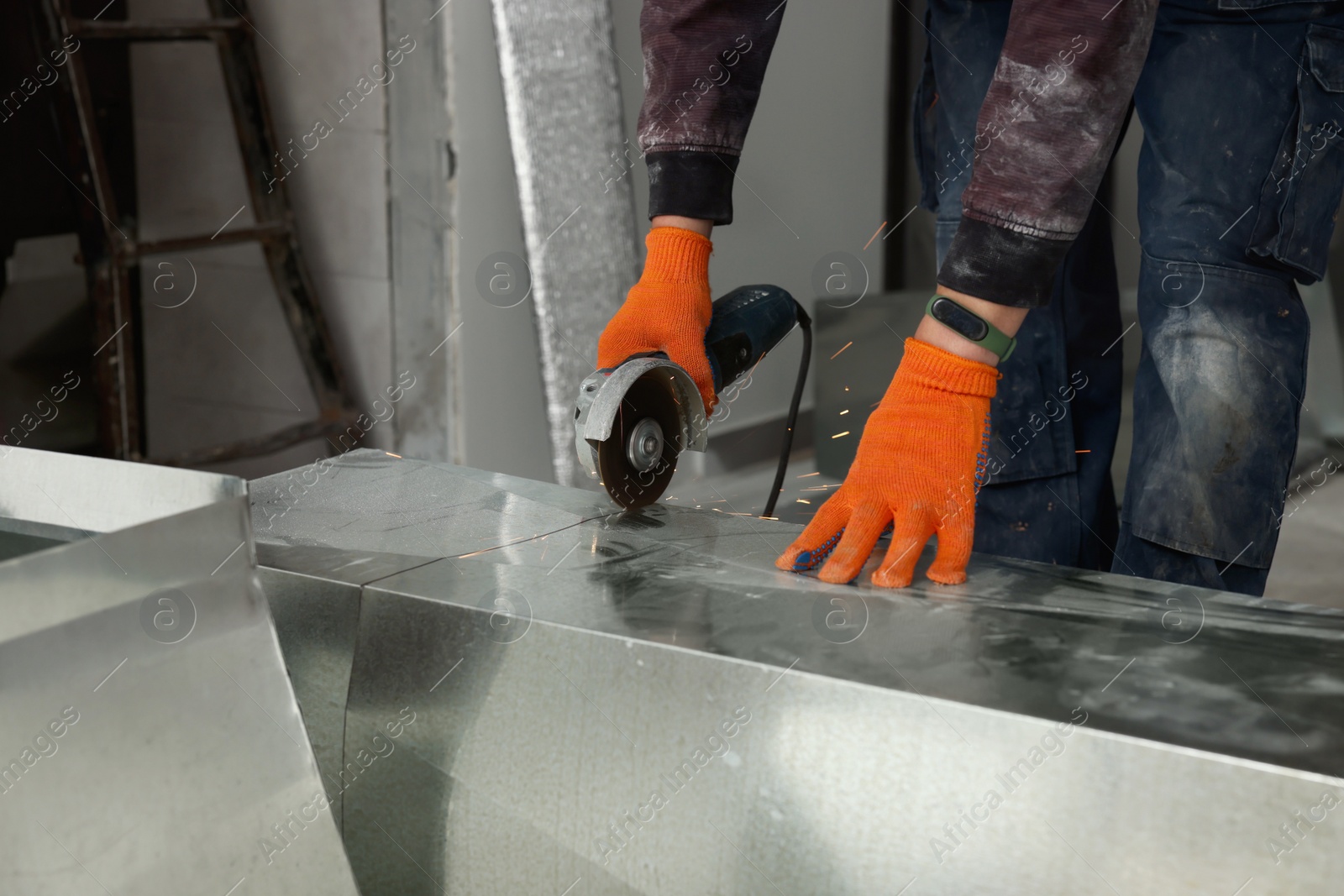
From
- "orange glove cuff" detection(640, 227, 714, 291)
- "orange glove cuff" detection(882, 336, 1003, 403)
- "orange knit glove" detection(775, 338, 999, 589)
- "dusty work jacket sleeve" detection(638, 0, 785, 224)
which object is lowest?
"orange knit glove" detection(775, 338, 999, 589)

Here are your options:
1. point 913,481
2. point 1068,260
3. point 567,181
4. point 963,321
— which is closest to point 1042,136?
point 963,321

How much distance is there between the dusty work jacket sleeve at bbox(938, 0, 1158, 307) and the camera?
1.00 metres

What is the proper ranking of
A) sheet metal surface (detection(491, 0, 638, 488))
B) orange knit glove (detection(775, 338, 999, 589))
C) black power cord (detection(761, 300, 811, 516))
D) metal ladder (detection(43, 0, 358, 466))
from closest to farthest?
orange knit glove (detection(775, 338, 999, 589))
black power cord (detection(761, 300, 811, 516))
metal ladder (detection(43, 0, 358, 466))
sheet metal surface (detection(491, 0, 638, 488))

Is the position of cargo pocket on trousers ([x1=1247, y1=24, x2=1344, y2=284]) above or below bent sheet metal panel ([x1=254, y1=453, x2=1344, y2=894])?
above

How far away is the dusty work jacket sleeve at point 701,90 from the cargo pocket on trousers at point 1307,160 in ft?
1.81

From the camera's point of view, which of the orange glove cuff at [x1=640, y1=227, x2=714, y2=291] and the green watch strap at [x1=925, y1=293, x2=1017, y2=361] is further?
the orange glove cuff at [x1=640, y1=227, x2=714, y2=291]

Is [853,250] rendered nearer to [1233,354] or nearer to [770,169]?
[770,169]

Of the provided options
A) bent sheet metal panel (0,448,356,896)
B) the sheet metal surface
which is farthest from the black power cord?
the sheet metal surface

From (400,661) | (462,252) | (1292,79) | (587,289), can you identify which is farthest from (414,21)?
(400,661)

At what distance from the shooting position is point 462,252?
2713mm

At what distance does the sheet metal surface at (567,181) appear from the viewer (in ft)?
8.55

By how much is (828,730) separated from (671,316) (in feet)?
2.12

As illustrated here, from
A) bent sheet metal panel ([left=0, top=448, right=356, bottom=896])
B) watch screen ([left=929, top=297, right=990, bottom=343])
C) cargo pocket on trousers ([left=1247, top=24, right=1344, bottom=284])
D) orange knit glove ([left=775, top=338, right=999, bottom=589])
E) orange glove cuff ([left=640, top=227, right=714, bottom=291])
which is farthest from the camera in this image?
orange glove cuff ([left=640, top=227, right=714, bottom=291])

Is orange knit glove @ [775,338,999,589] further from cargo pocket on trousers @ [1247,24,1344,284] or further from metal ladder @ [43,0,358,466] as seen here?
metal ladder @ [43,0,358,466]
